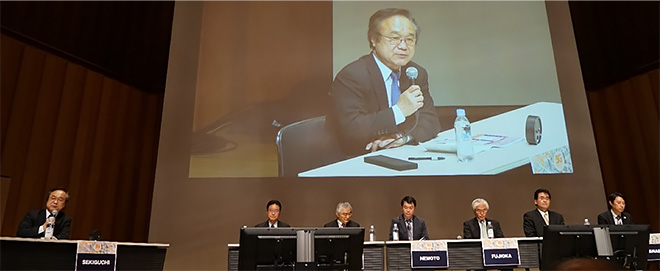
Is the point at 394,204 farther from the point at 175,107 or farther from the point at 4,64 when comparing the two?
the point at 4,64

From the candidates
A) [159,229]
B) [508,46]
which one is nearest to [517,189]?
[508,46]

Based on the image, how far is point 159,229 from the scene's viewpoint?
5.29 metres

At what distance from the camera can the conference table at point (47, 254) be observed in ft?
9.90

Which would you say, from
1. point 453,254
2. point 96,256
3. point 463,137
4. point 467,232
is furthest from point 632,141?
point 96,256

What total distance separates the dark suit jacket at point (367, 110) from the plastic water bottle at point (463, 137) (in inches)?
10.0

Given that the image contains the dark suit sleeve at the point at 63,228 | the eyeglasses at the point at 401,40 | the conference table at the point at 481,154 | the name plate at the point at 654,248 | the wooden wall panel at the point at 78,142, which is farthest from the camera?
the wooden wall panel at the point at 78,142

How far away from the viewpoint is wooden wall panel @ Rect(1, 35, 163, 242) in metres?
6.21

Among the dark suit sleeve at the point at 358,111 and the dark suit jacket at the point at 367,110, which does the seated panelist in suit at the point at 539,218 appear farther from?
the dark suit sleeve at the point at 358,111

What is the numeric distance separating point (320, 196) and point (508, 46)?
306 centimetres

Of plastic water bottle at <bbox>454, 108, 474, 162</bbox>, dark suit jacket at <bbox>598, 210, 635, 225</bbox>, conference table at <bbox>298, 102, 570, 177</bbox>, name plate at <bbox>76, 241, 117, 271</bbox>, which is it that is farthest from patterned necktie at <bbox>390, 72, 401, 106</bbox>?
name plate at <bbox>76, 241, 117, 271</bbox>

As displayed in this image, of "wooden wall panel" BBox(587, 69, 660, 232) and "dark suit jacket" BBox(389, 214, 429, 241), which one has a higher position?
"wooden wall panel" BBox(587, 69, 660, 232)

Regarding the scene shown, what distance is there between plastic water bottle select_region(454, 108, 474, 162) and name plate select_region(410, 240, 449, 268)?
6.53 feet

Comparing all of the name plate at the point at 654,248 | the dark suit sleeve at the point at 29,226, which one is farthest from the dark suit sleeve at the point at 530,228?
the dark suit sleeve at the point at 29,226

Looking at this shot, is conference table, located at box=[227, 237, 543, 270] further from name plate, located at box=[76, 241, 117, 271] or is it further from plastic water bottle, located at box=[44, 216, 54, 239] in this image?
plastic water bottle, located at box=[44, 216, 54, 239]
